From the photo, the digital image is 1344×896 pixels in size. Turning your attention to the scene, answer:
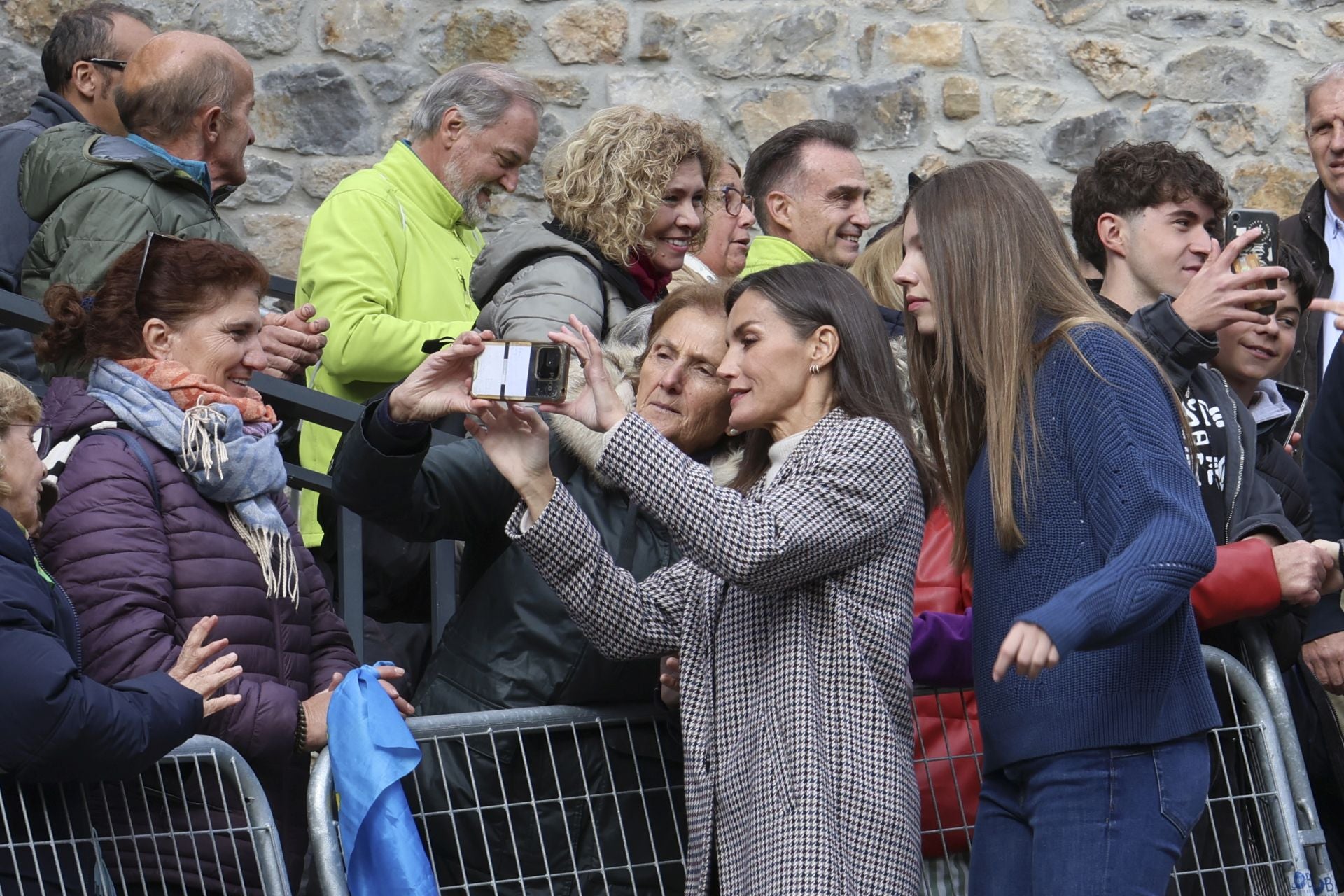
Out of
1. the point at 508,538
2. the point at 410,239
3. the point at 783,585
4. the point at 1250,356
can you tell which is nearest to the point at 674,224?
the point at 410,239

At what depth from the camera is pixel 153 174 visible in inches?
153

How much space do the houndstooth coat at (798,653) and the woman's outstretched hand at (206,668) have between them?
0.52 m

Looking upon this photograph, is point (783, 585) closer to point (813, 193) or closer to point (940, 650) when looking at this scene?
point (940, 650)

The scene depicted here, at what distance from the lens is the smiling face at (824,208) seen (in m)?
5.17

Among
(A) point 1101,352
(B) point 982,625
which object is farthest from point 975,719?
(A) point 1101,352

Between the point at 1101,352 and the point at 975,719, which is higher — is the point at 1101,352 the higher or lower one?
the higher one

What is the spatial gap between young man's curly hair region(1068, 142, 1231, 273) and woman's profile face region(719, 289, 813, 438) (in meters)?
1.40

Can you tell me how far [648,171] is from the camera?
13.9ft

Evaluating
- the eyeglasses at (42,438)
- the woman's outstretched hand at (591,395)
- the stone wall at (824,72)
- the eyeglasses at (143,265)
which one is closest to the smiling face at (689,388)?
the woman's outstretched hand at (591,395)

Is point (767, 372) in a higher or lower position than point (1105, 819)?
higher

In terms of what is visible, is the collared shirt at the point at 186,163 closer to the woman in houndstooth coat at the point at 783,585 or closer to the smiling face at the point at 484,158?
the smiling face at the point at 484,158

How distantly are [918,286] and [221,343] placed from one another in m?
1.30

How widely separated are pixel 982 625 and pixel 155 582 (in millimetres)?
1323

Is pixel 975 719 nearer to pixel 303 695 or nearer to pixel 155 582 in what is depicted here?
pixel 303 695
